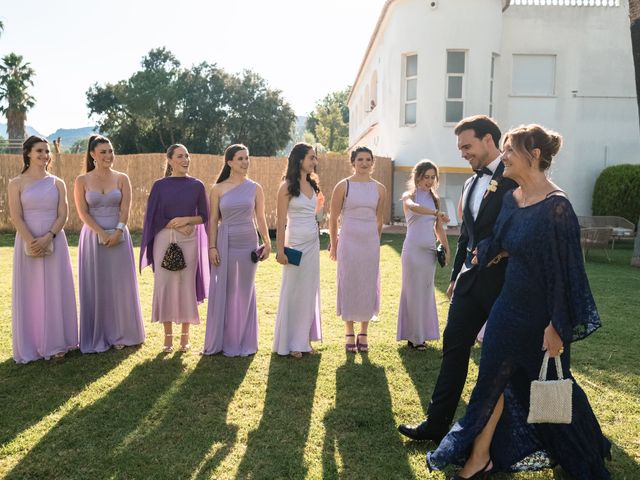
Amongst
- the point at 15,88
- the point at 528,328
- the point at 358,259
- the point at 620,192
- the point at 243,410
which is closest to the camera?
the point at 528,328

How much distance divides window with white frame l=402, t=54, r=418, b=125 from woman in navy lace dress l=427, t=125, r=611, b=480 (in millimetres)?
17046

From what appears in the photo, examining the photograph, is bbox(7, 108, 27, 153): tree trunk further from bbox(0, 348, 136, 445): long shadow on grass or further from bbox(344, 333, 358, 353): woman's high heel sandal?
bbox(344, 333, 358, 353): woman's high heel sandal

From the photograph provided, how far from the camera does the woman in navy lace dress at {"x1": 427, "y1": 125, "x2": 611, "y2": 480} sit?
9.59 feet

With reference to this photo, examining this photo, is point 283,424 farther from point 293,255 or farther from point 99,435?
point 293,255

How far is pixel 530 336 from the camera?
3.09 metres

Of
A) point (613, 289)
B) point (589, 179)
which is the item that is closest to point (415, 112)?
point (589, 179)

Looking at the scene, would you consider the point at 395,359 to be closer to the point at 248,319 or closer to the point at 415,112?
the point at 248,319

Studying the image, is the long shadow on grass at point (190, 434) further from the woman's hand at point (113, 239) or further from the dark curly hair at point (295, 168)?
the dark curly hair at point (295, 168)

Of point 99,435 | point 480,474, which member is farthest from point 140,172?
point 480,474

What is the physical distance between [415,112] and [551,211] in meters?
17.5

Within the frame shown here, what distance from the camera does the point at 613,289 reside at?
9.76 metres

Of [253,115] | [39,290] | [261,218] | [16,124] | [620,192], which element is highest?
[253,115]

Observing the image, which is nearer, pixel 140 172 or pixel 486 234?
pixel 486 234

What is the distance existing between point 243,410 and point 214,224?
2.11 metres
